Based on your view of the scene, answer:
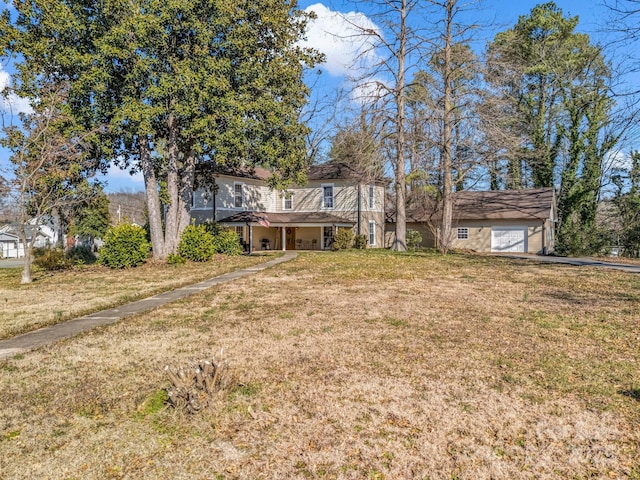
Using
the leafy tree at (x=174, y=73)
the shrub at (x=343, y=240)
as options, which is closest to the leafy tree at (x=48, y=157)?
the leafy tree at (x=174, y=73)

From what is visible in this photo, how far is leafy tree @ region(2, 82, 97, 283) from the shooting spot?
42.5ft

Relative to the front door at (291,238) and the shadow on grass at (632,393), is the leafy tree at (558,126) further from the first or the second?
the shadow on grass at (632,393)

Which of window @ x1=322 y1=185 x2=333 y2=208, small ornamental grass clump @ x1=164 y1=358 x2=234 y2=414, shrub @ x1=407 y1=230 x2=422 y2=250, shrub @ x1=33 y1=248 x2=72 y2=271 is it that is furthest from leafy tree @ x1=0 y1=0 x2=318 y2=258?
small ornamental grass clump @ x1=164 y1=358 x2=234 y2=414

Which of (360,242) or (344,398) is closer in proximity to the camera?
(344,398)

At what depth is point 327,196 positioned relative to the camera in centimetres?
2780

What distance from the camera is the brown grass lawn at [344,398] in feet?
9.91

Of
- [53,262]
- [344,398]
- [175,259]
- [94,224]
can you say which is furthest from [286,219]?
[344,398]

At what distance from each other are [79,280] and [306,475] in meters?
12.8

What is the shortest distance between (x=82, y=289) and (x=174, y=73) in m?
9.13

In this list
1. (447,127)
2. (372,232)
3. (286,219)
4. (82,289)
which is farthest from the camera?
(372,232)

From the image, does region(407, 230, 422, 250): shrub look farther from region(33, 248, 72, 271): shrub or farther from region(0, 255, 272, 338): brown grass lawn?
region(33, 248, 72, 271): shrub

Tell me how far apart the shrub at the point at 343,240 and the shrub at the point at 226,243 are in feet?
22.1

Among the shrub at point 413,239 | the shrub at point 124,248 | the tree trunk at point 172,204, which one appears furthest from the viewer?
the shrub at point 413,239

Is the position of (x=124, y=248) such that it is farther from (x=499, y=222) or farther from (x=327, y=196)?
(x=499, y=222)
